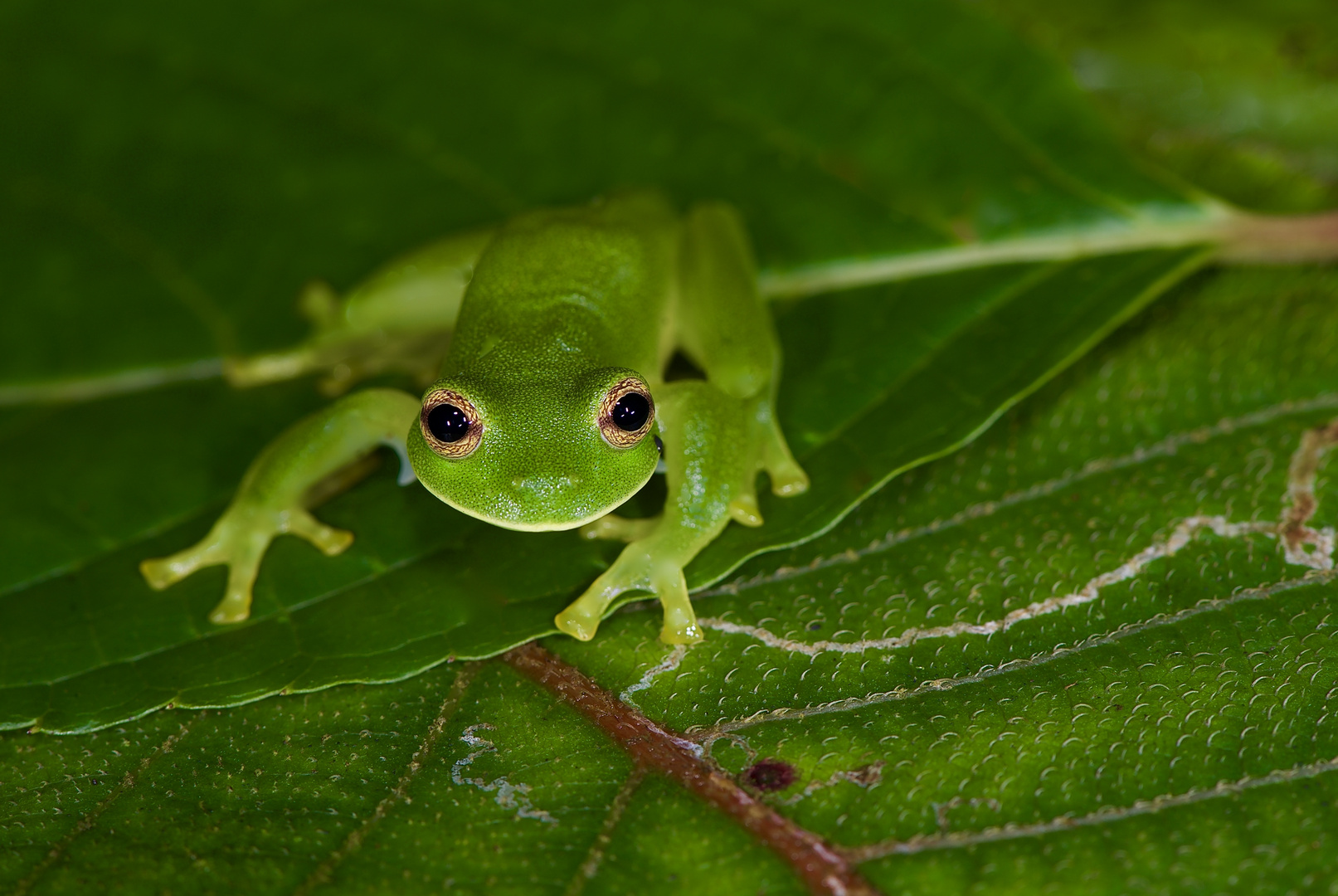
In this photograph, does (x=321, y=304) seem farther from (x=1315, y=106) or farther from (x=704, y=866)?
(x=1315, y=106)

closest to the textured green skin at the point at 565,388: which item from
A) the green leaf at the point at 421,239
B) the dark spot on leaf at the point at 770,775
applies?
the green leaf at the point at 421,239

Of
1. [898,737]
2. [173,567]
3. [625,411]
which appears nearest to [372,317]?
[173,567]

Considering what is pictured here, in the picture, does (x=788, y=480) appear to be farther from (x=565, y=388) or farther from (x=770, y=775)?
(x=770, y=775)

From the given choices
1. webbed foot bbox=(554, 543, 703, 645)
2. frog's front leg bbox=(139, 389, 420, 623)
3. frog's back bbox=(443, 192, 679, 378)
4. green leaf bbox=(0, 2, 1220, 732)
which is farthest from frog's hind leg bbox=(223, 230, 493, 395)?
webbed foot bbox=(554, 543, 703, 645)

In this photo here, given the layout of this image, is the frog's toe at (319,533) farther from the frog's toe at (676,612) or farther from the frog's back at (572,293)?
the frog's toe at (676,612)

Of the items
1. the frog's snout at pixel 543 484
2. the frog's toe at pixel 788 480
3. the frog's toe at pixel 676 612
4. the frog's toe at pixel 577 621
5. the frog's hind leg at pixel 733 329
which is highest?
the frog's hind leg at pixel 733 329
